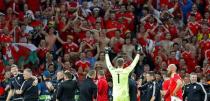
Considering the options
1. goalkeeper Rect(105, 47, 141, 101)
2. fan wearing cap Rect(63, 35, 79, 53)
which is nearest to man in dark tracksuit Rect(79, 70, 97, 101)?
goalkeeper Rect(105, 47, 141, 101)

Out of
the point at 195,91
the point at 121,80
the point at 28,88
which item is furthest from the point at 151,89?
the point at 28,88

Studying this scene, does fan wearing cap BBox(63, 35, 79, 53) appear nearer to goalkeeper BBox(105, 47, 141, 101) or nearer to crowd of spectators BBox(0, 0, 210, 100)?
crowd of spectators BBox(0, 0, 210, 100)

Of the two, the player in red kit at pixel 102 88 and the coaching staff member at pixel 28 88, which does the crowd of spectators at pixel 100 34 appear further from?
the coaching staff member at pixel 28 88

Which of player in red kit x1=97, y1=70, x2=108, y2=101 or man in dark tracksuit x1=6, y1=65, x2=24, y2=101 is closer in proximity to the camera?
man in dark tracksuit x1=6, y1=65, x2=24, y2=101

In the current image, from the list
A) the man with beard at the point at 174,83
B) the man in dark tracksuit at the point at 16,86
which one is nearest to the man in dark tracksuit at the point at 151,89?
the man with beard at the point at 174,83

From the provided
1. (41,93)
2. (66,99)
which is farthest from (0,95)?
(66,99)


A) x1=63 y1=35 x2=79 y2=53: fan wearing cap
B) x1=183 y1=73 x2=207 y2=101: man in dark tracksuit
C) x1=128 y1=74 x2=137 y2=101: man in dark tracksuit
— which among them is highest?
x1=63 y1=35 x2=79 y2=53: fan wearing cap

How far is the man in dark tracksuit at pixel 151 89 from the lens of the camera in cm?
2314

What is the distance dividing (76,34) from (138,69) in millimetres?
2713

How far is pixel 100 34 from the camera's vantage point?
2822cm

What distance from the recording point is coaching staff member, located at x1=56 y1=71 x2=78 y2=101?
21.8 m

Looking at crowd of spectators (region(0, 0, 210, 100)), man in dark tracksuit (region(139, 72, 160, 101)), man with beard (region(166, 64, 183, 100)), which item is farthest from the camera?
crowd of spectators (region(0, 0, 210, 100))

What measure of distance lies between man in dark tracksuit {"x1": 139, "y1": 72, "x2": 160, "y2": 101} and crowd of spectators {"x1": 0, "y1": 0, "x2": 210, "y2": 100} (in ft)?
7.29

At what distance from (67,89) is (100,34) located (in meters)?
6.58
